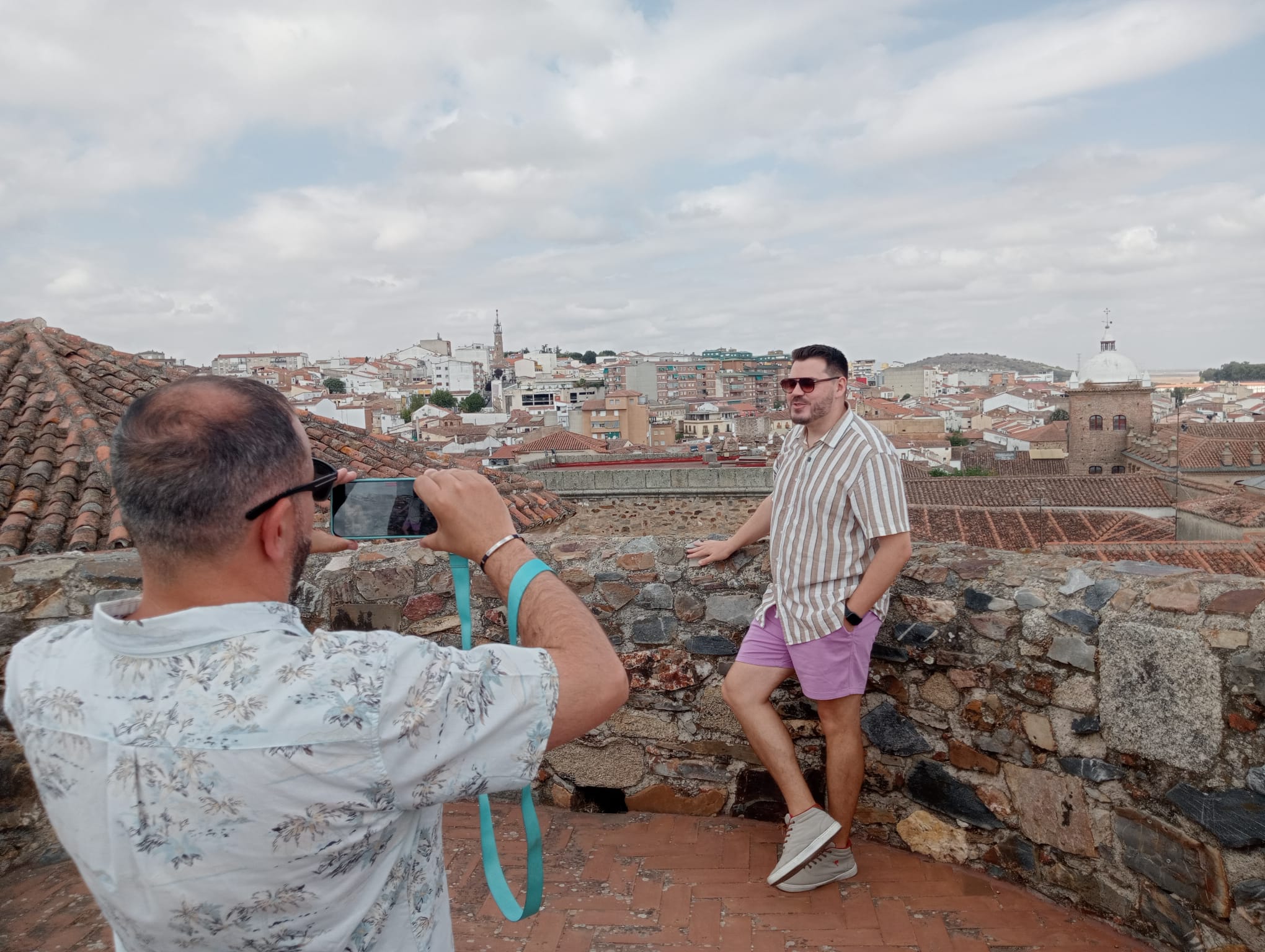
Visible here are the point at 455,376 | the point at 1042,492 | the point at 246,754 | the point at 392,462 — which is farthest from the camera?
the point at 455,376

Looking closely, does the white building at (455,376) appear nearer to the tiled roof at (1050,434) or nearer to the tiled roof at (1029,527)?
the tiled roof at (1050,434)

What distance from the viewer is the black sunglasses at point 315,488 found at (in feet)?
3.35

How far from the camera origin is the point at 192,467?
99 centimetres

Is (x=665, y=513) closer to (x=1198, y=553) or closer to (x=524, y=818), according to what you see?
(x=1198, y=553)

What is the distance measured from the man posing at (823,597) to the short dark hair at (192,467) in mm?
1585

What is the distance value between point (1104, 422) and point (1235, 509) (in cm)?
2111

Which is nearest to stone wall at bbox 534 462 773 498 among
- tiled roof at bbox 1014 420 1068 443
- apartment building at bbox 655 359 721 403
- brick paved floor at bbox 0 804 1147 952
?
brick paved floor at bbox 0 804 1147 952

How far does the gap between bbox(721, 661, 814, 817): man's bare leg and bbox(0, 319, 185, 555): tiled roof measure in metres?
3.10

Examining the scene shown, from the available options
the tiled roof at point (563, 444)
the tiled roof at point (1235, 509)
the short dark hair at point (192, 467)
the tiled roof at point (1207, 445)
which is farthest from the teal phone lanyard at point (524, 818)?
the tiled roof at point (1207, 445)

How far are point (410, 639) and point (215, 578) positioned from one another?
0.80 feet

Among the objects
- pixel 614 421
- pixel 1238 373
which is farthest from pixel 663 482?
pixel 1238 373

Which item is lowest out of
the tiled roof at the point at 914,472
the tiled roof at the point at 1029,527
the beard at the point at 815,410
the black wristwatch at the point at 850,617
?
the tiled roof at the point at 1029,527

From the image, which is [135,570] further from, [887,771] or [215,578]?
[887,771]

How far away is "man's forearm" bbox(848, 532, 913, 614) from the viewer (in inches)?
88.4
